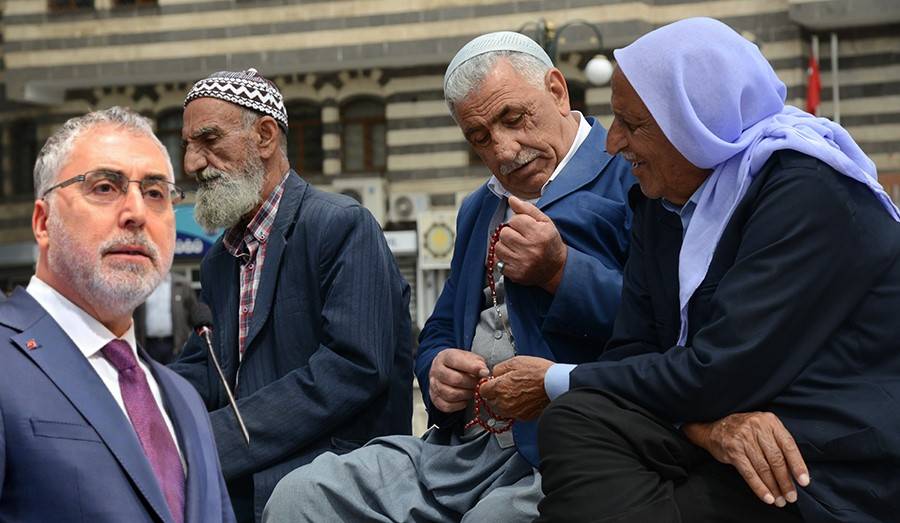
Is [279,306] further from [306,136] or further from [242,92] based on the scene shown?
[306,136]

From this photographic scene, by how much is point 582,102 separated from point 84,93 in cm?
925

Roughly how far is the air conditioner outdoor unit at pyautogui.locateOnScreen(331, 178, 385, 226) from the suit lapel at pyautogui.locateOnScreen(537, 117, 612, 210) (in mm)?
19488

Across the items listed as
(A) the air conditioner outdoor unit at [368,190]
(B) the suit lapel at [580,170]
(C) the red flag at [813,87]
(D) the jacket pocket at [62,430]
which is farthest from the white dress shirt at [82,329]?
(A) the air conditioner outdoor unit at [368,190]

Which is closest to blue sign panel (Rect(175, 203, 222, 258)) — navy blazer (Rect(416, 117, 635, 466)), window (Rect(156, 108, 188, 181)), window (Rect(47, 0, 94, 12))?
window (Rect(156, 108, 188, 181))

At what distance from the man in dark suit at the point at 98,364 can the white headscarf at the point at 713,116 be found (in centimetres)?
121

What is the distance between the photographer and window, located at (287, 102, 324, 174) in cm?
2514

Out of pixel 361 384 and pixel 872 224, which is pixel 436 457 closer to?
pixel 361 384

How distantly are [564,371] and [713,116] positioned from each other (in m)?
0.74

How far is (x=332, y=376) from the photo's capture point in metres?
4.60

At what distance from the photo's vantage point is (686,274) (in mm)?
3523

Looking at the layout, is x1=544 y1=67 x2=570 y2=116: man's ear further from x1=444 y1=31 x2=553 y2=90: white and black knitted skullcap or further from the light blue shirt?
the light blue shirt

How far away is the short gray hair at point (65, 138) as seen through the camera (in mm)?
3072

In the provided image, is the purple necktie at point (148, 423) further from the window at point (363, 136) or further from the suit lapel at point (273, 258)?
the window at point (363, 136)

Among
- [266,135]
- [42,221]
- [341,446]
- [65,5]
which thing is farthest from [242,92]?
[65,5]
